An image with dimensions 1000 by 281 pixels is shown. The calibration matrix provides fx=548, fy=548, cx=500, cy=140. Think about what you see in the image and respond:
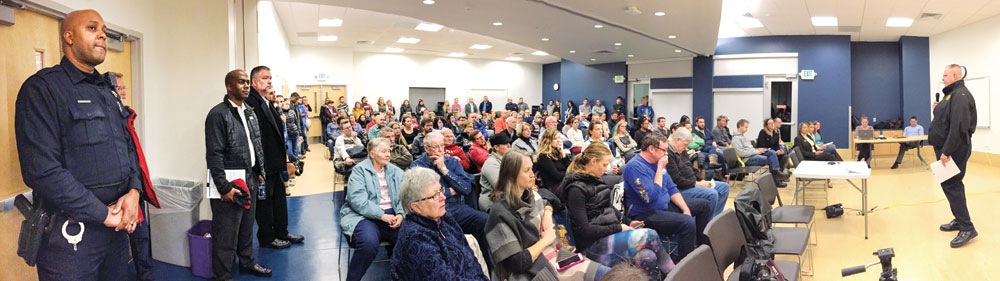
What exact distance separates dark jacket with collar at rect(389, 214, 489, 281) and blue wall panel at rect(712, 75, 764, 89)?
1361cm

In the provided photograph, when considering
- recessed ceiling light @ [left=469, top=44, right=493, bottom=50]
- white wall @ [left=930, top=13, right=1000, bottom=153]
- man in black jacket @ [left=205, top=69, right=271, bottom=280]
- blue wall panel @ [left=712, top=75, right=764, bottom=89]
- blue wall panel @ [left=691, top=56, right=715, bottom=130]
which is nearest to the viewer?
man in black jacket @ [left=205, top=69, right=271, bottom=280]

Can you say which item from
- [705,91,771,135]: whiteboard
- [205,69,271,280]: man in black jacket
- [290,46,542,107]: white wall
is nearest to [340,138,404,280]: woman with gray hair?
[205,69,271,280]: man in black jacket

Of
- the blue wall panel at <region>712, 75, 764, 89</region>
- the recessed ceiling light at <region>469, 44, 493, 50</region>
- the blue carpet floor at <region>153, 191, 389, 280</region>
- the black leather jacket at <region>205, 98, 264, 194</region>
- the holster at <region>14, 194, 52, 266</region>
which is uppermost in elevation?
the recessed ceiling light at <region>469, 44, 493, 50</region>

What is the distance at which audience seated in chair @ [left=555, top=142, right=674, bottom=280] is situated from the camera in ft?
10.8

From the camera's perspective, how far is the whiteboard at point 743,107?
14156mm

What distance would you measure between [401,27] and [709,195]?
9758 millimetres

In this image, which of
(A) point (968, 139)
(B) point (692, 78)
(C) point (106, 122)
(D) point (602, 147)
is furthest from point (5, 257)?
(B) point (692, 78)

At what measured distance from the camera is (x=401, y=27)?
1306 centimetres

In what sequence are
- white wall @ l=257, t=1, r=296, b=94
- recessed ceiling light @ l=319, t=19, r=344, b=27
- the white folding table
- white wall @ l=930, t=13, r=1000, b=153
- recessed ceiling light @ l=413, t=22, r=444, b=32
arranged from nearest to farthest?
the white folding table, white wall @ l=257, t=1, r=296, b=94, white wall @ l=930, t=13, r=1000, b=153, recessed ceiling light @ l=319, t=19, r=344, b=27, recessed ceiling light @ l=413, t=22, r=444, b=32

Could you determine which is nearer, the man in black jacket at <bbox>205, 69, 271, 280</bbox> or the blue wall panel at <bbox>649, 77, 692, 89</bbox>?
the man in black jacket at <bbox>205, 69, 271, 280</bbox>

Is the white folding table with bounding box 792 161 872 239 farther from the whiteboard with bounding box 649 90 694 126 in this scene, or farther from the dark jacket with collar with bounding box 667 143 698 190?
the whiteboard with bounding box 649 90 694 126

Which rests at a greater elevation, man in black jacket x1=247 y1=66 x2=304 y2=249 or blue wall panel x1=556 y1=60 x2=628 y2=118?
blue wall panel x1=556 y1=60 x2=628 y2=118

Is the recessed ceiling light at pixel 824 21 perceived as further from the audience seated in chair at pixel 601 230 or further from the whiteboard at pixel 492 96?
the whiteboard at pixel 492 96

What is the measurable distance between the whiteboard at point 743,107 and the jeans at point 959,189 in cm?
961
